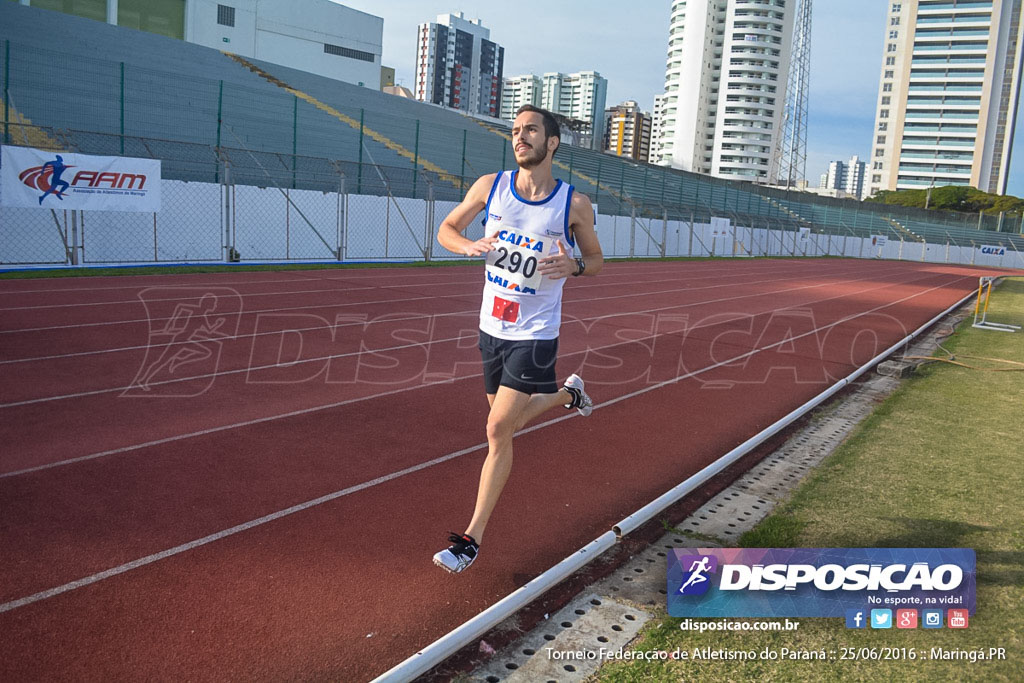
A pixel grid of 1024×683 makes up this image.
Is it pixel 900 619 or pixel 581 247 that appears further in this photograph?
pixel 581 247

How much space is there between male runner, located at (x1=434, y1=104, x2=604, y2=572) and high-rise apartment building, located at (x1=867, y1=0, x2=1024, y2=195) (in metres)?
140

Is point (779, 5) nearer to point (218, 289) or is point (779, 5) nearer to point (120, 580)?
point (218, 289)

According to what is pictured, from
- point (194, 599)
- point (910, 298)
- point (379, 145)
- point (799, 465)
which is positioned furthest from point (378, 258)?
point (194, 599)

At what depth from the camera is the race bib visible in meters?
3.66

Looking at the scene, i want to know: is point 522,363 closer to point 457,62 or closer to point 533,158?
point 533,158

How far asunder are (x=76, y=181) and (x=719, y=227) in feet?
100

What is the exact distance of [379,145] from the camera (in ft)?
101

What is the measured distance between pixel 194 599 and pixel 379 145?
29171 mm

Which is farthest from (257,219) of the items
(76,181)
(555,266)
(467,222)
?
(555,266)

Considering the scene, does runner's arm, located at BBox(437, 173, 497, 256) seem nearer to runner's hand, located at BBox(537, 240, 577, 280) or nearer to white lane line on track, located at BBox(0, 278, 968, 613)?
runner's hand, located at BBox(537, 240, 577, 280)

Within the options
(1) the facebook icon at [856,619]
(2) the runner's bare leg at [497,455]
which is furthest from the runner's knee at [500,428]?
(1) the facebook icon at [856,619]

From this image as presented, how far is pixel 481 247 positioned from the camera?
351 cm

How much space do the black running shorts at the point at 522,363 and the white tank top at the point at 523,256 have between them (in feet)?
0.14

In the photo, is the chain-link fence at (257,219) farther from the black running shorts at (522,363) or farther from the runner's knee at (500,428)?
the runner's knee at (500,428)
